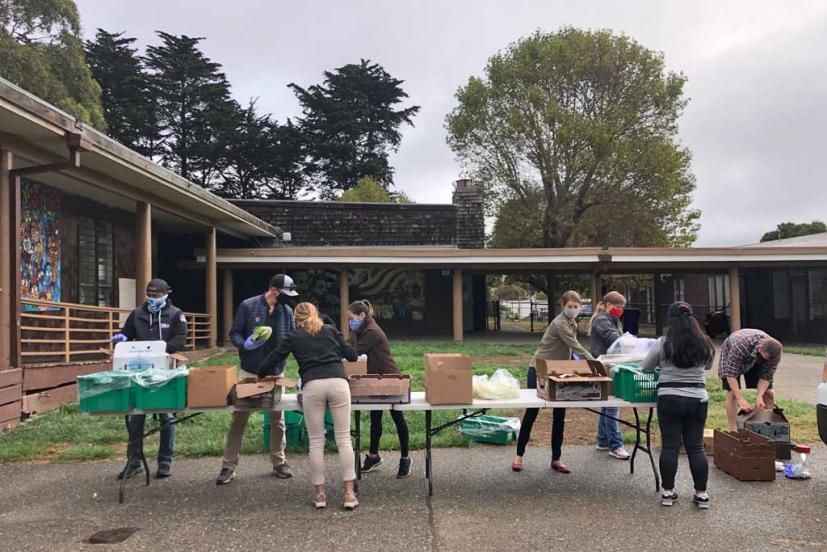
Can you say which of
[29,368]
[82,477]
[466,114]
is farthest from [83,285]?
[466,114]

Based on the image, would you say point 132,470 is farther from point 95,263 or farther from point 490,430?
point 95,263

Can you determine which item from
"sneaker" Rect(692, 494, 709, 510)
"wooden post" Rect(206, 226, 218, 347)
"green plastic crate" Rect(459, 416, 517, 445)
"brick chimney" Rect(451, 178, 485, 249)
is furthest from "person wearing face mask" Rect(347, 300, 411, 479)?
"brick chimney" Rect(451, 178, 485, 249)

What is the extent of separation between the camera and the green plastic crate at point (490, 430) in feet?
22.3

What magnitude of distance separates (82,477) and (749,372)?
6.25 m

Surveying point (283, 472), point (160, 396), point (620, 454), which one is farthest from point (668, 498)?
point (160, 396)

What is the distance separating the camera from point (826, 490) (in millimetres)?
5188

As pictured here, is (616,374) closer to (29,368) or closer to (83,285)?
(29,368)

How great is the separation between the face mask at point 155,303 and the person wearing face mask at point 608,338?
4.25 m

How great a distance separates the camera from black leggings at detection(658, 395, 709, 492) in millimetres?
4684

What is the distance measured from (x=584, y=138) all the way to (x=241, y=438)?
2483cm

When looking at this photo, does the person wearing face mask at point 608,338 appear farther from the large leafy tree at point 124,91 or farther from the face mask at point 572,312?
the large leafy tree at point 124,91

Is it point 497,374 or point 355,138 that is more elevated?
point 355,138

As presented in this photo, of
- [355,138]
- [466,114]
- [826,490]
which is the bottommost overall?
[826,490]

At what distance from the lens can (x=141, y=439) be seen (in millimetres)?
5496
